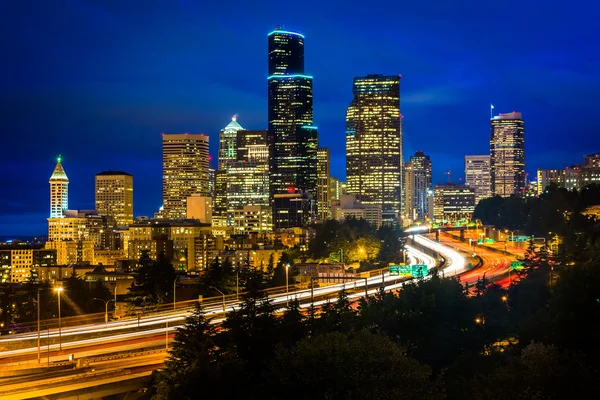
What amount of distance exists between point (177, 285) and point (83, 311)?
40.1 feet

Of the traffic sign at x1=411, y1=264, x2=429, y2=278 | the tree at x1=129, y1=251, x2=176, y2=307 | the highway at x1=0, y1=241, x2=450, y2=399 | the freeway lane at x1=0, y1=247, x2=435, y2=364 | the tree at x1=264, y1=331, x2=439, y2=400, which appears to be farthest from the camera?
the tree at x1=129, y1=251, x2=176, y2=307

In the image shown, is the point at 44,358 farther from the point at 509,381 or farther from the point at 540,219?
the point at 540,219

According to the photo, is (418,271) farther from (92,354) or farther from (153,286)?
(92,354)

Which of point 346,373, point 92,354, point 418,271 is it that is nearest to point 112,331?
point 92,354

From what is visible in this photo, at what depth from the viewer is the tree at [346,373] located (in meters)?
28.5

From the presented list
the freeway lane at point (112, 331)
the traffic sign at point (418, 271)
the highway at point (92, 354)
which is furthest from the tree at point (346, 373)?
the traffic sign at point (418, 271)

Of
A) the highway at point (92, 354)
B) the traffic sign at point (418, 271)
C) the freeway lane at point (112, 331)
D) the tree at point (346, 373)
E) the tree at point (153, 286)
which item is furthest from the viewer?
the tree at point (153, 286)

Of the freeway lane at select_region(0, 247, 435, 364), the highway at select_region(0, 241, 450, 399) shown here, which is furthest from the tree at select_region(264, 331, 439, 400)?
the freeway lane at select_region(0, 247, 435, 364)

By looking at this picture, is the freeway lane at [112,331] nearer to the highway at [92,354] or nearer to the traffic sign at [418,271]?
the highway at [92,354]

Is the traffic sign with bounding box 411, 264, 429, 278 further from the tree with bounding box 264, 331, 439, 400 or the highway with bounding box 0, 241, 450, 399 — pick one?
the tree with bounding box 264, 331, 439, 400

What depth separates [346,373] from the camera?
1177 inches

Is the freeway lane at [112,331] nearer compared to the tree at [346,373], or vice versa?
the tree at [346,373]

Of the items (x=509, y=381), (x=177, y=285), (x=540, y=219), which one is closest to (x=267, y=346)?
(x=509, y=381)

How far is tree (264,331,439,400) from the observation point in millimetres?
28453
